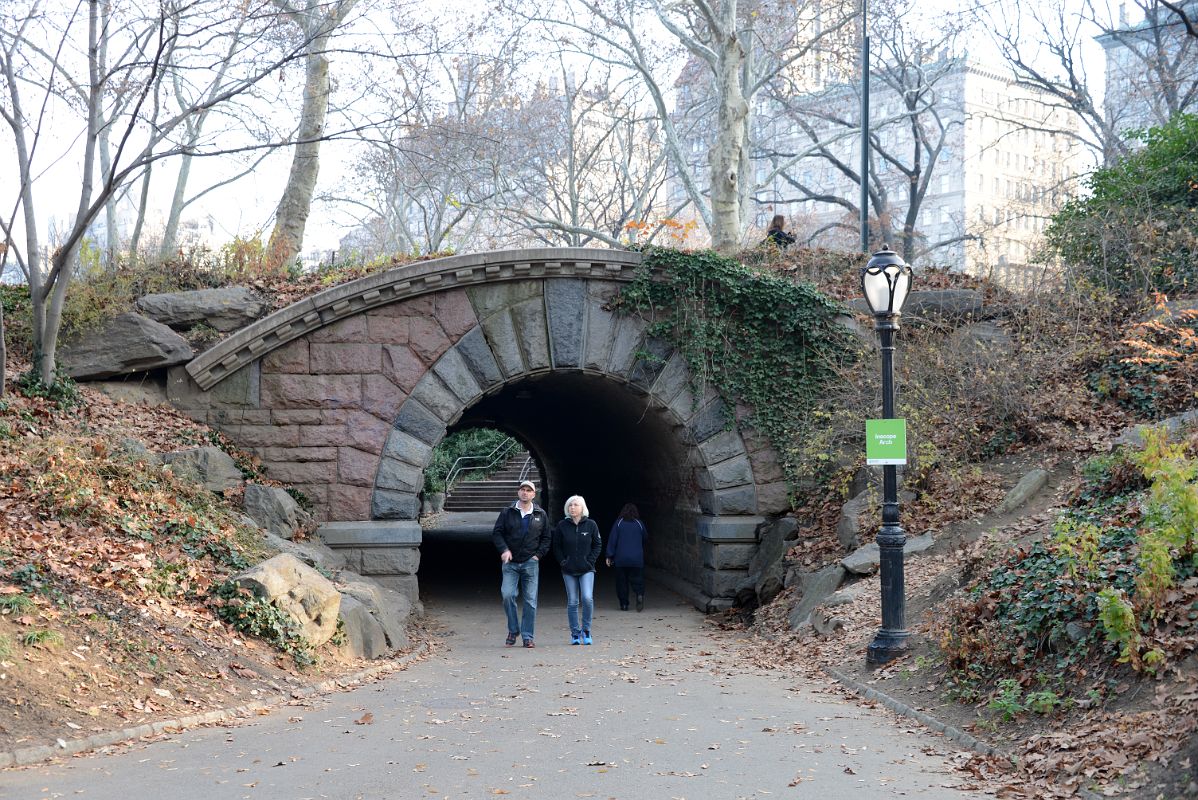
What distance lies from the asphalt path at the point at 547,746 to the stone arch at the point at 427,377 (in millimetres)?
4007

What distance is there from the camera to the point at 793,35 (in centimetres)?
2612

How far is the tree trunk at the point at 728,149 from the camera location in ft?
67.3

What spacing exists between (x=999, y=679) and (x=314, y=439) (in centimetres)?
927

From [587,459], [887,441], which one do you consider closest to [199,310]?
[887,441]

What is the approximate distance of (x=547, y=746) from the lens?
23.3 ft

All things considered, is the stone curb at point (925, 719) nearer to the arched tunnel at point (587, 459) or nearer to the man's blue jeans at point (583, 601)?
the man's blue jeans at point (583, 601)

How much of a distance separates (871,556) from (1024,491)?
1.77 m

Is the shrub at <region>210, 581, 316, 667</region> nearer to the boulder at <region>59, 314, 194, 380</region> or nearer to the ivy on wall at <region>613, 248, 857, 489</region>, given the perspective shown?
the boulder at <region>59, 314, 194, 380</region>

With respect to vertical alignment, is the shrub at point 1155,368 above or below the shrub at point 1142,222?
below

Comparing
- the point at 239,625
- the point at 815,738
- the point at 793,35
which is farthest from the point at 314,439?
the point at 793,35

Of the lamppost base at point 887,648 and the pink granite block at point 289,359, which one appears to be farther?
the pink granite block at point 289,359

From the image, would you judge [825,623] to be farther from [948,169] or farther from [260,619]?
[948,169]

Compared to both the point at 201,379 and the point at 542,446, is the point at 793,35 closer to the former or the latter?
the point at 542,446

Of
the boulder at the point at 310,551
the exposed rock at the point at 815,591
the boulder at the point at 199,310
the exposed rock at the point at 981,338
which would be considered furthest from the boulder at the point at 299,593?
the exposed rock at the point at 981,338
